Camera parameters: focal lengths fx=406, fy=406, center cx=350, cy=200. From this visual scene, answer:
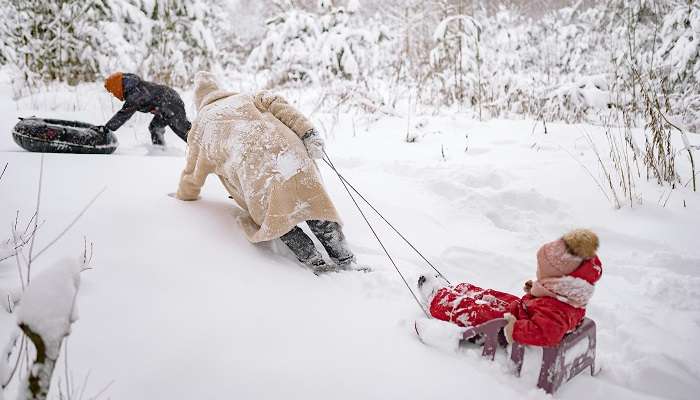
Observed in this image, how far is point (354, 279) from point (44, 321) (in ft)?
5.68

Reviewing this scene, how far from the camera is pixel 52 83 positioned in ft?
23.7

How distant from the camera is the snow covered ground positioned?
1583 millimetres

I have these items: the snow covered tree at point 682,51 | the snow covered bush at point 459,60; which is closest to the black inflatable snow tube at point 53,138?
the snow covered bush at point 459,60

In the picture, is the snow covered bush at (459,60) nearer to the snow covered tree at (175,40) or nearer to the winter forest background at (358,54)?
the winter forest background at (358,54)

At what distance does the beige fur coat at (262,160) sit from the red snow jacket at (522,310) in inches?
31.1

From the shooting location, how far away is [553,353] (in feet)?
5.17

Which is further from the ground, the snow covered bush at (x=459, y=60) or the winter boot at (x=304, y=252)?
the snow covered bush at (x=459, y=60)

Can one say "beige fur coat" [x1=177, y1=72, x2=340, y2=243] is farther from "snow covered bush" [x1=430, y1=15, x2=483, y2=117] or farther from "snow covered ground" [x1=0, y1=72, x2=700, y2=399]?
"snow covered bush" [x1=430, y1=15, x2=483, y2=117]

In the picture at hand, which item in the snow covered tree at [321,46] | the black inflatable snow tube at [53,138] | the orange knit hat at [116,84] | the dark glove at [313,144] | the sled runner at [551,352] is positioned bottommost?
the sled runner at [551,352]

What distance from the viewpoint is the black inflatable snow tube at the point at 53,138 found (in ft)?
11.9

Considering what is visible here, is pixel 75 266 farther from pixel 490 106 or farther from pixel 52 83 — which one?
pixel 52 83

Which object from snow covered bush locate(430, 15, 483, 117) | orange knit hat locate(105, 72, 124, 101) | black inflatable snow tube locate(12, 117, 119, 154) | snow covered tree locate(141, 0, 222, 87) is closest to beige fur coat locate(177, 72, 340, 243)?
black inflatable snow tube locate(12, 117, 119, 154)

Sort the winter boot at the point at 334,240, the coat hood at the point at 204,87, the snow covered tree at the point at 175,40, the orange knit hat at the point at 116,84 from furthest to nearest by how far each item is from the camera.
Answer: the snow covered tree at the point at 175,40
the orange knit hat at the point at 116,84
the coat hood at the point at 204,87
the winter boot at the point at 334,240

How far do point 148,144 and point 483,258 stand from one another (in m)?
4.13
